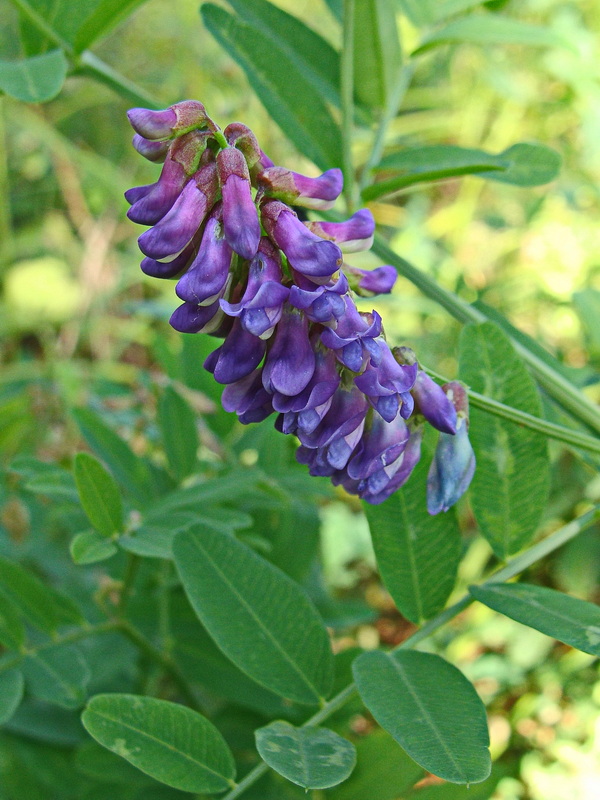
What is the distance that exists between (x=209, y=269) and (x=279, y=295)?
0.07m

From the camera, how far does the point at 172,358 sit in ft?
5.42

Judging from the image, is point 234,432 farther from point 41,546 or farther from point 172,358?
point 41,546

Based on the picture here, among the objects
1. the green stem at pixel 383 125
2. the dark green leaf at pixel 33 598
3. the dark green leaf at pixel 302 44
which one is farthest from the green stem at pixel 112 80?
the dark green leaf at pixel 33 598

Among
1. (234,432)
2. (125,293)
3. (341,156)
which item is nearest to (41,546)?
(234,432)

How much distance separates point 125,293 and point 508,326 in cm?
309

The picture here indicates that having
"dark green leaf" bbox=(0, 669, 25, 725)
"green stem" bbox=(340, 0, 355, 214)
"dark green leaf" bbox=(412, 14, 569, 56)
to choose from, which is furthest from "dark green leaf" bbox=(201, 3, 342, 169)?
"dark green leaf" bbox=(0, 669, 25, 725)

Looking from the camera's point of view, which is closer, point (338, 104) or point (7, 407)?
point (338, 104)

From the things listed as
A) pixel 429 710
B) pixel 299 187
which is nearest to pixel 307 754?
pixel 429 710

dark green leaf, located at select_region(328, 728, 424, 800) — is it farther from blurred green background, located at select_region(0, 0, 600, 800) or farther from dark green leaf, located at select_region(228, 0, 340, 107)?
dark green leaf, located at select_region(228, 0, 340, 107)

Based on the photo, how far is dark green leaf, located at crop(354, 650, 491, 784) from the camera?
0.74 m

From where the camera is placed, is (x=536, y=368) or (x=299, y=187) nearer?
(x=299, y=187)

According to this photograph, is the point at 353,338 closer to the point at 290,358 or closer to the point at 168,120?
the point at 290,358

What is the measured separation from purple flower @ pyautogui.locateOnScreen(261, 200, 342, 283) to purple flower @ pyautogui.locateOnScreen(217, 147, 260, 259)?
27mm

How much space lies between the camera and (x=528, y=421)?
0.88m
